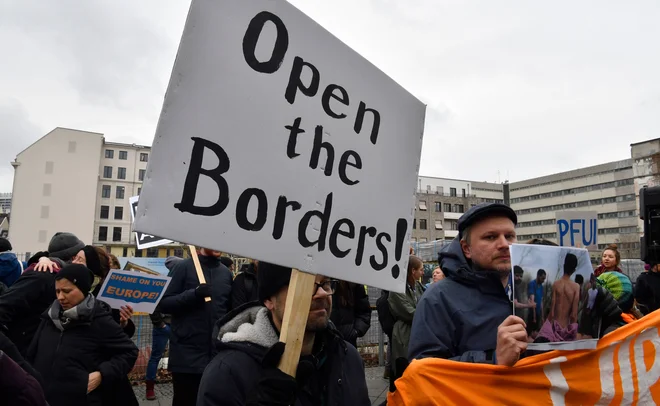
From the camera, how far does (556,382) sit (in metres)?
1.99

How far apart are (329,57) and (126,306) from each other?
9.84 ft

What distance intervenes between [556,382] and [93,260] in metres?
3.85

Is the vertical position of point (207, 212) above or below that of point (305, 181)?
below

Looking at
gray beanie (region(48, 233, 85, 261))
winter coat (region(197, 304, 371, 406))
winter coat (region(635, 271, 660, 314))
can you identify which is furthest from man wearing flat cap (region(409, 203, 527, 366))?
winter coat (region(635, 271, 660, 314))

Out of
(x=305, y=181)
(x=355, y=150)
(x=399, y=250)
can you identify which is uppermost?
(x=355, y=150)

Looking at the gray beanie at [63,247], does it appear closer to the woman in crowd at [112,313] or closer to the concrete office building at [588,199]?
the woman in crowd at [112,313]

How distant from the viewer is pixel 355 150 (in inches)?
80.1

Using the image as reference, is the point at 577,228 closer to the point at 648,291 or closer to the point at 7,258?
the point at 648,291

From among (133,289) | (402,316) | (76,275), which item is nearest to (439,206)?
(402,316)

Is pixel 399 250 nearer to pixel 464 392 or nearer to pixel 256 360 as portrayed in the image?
pixel 464 392

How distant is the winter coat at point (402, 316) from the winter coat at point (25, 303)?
10.4ft

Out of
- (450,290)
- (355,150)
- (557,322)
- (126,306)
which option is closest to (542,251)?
(557,322)

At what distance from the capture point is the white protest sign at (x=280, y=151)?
1.53 m

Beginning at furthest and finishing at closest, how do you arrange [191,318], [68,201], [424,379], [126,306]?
[68,201]
[191,318]
[126,306]
[424,379]
